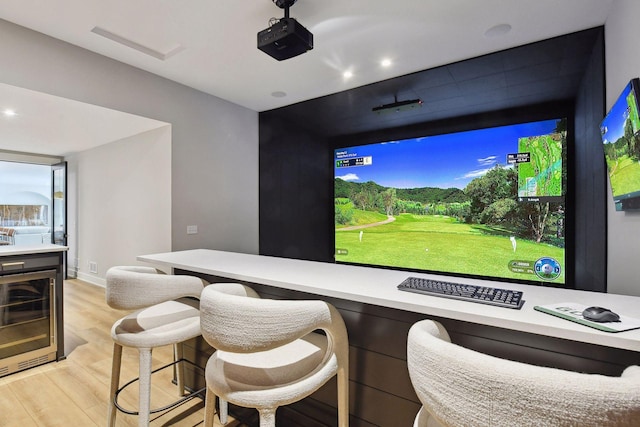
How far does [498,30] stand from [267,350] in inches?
114

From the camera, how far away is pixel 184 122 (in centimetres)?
361

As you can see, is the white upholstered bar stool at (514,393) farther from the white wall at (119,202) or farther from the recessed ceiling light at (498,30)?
the white wall at (119,202)

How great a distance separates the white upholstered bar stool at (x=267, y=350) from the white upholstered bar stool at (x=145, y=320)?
39 centimetres

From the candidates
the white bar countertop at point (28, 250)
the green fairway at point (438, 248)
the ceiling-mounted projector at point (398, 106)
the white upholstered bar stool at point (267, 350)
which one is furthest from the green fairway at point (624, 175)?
the white bar countertop at point (28, 250)

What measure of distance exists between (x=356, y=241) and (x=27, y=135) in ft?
15.8

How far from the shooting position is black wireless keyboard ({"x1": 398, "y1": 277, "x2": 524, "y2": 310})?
1.02 m

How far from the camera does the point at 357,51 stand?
2848 millimetres

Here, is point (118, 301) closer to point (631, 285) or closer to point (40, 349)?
point (40, 349)

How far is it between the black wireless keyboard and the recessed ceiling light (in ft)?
7.51

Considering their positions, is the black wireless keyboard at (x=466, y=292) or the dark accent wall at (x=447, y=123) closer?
the black wireless keyboard at (x=466, y=292)

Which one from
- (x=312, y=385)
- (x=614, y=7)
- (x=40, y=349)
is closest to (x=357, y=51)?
(x=614, y=7)

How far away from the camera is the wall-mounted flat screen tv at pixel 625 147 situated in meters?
1.47

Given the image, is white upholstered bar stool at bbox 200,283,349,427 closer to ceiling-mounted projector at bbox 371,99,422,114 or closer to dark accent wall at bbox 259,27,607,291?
dark accent wall at bbox 259,27,607,291
